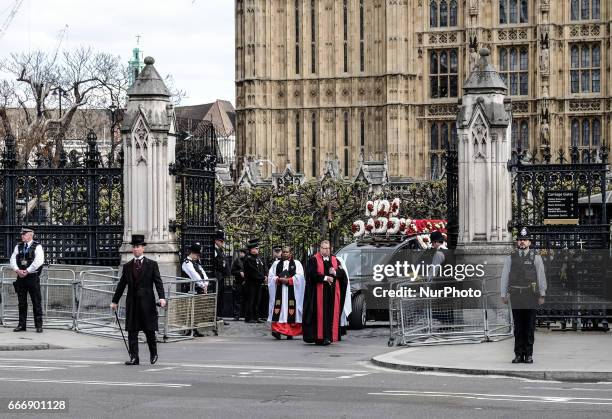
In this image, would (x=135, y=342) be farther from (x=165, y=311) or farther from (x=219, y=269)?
(x=219, y=269)

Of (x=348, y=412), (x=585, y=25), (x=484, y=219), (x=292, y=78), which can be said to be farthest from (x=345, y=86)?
(x=348, y=412)

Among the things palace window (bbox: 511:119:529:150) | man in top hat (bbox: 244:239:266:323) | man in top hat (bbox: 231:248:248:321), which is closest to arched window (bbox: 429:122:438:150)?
palace window (bbox: 511:119:529:150)

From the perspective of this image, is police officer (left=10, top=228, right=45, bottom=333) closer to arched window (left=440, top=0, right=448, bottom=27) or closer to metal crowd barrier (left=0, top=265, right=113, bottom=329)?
metal crowd barrier (left=0, top=265, right=113, bottom=329)

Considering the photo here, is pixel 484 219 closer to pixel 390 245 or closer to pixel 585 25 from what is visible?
pixel 390 245

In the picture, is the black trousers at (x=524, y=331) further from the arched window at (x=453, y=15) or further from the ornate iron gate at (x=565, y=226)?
the arched window at (x=453, y=15)

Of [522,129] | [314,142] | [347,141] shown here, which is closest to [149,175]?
[522,129]

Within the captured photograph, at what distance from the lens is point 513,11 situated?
7588 centimetres

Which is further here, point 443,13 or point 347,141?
point 347,141

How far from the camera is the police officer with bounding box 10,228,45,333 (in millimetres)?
22906

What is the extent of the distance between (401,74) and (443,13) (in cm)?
379

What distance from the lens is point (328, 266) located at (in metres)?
23.1

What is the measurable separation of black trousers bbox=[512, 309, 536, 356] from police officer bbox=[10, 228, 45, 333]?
7.84 meters

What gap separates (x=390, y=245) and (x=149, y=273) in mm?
11338

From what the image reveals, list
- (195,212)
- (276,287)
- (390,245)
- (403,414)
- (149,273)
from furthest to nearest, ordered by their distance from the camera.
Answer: (390,245)
(195,212)
(276,287)
(149,273)
(403,414)
